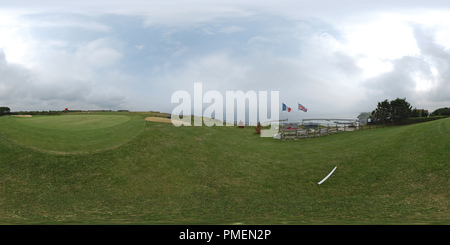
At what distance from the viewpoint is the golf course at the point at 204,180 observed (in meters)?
9.78

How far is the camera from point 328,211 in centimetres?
1016

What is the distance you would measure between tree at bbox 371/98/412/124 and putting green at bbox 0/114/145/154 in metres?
45.7

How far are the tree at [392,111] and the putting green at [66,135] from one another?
45662 mm

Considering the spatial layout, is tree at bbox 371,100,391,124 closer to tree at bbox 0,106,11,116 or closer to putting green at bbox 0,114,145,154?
putting green at bbox 0,114,145,154

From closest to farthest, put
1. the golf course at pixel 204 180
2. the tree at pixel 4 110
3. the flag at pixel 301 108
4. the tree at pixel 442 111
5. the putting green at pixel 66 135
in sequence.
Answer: the golf course at pixel 204 180, the putting green at pixel 66 135, the tree at pixel 4 110, the flag at pixel 301 108, the tree at pixel 442 111

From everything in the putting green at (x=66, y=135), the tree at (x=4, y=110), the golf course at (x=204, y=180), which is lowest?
the golf course at (x=204, y=180)

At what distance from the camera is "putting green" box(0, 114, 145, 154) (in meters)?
16.9

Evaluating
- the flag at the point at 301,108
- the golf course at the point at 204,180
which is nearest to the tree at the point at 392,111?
the flag at the point at 301,108

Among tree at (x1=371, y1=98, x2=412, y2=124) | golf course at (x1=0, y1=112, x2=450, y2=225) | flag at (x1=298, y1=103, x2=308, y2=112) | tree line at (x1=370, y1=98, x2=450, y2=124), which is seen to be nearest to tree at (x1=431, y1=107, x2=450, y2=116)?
tree line at (x1=370, y1=98, x2=450, y2=124)

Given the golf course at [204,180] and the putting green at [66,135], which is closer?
the golf course at [204,180]

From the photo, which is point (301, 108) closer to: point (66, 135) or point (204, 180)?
point (204, 180)

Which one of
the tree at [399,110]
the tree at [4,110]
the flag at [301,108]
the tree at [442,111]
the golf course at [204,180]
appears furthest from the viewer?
the tree at [442,111]

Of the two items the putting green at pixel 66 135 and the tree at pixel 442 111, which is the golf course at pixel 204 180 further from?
the tree at pixel 442 111

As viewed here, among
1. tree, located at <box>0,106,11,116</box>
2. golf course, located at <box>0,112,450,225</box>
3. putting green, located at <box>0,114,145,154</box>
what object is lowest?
golf course, located at <box>0,112,450,225</box>
